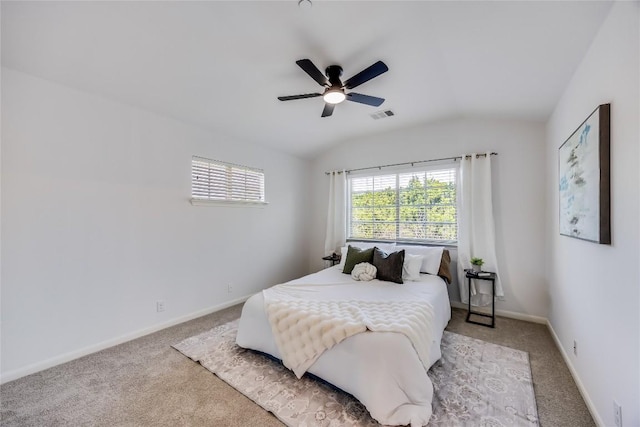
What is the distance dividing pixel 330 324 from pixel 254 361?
967 millimetres

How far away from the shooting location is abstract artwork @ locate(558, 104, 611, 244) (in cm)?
155

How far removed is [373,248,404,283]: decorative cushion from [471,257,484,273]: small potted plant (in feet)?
3.13

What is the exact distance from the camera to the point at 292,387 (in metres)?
2.02

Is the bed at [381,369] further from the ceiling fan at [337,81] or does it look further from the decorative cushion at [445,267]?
the ceiling fan at [337,81]

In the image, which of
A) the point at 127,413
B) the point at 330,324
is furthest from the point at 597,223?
the point at 127,413

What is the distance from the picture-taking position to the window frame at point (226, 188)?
345 centimetres

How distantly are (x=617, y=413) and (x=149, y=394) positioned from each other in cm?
299

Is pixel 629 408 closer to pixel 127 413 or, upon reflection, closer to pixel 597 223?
pixel 597 223

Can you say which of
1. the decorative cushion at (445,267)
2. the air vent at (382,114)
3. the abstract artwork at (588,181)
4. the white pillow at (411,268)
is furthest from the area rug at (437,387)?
the air vent at (382,114)

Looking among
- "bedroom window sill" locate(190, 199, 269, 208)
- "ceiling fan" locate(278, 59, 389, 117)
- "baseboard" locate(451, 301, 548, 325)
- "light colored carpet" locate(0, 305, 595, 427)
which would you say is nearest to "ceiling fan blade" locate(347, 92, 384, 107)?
"ceiling fan" locate(278, 59, 389, 117)

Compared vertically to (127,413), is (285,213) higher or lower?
higher

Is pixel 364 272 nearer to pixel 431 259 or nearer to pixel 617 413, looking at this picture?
pixel 431 259

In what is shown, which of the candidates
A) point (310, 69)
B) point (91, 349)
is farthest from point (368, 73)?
point (91, 349)

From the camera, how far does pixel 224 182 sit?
12.5 ft
